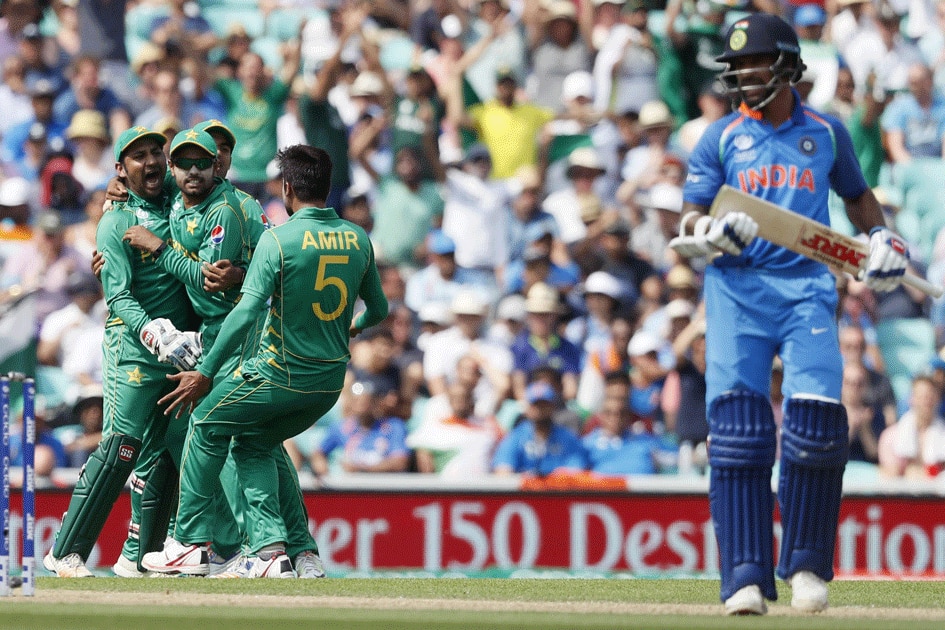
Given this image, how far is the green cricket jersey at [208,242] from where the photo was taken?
804 centimetres

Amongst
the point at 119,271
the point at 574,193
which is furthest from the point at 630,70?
the point at 119,271

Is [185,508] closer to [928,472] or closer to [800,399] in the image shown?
[800,399]

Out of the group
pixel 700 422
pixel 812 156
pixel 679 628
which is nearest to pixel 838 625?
pixel 679 628

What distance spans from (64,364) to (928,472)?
6709mm

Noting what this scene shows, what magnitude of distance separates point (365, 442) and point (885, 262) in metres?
6.77

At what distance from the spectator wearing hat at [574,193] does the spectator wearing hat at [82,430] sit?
4296 millimetres

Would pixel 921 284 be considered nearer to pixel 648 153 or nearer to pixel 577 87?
pixel 648 153

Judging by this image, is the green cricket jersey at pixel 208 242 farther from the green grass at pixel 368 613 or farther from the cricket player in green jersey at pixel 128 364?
the green grass at pixel 368 613

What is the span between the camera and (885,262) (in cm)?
621

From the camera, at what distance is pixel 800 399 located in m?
6.25

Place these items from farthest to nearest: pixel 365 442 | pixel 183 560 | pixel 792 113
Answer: pixel 365 442, pixel 183 560, pixel 792 113

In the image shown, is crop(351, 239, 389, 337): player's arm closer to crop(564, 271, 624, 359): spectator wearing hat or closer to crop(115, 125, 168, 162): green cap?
crop(115, 125, 168, 162): green cap

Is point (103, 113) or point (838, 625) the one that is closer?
point (838, 625)

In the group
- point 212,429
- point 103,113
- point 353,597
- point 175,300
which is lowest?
point 353,597
